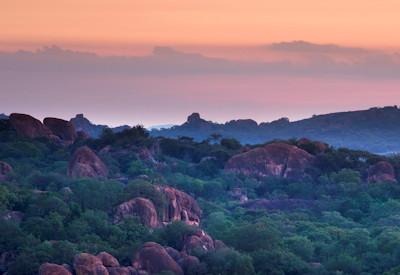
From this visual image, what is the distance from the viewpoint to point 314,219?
74250mm

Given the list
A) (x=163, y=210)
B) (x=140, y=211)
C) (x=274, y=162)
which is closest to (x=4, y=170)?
(x=163, y=210)

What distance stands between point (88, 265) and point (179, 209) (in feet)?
65.4

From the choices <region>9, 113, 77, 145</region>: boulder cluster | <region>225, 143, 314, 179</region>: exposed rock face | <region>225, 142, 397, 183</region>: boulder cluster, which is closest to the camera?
<region>225, 142, 397, 183</region>: boulder cluster

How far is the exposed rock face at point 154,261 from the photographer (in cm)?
5103

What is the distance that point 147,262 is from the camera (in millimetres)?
51438

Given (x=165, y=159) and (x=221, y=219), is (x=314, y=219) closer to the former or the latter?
(x=221, y=219)

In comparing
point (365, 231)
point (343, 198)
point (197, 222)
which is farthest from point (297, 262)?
point (343, 198)

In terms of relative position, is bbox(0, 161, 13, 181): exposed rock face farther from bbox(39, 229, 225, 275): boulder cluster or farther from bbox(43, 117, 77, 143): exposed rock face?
bbox(43, 117, 77, 143): exposed rock face

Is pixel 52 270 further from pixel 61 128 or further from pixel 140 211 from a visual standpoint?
pixel 61 128

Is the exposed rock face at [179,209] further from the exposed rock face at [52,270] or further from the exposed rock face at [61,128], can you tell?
the exposed rock face at [61,128]

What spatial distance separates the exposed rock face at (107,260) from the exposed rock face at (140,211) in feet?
41.1

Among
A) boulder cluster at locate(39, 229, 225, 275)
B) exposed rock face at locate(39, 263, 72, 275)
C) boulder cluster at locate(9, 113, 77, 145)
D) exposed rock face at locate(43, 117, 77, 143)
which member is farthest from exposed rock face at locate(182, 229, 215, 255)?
exposed rock face at locate(43, 117, 77, 143)

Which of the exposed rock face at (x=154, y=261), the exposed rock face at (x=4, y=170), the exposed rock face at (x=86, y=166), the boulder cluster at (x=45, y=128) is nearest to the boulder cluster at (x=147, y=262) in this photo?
the exposed rock face at (x=154, y=261)

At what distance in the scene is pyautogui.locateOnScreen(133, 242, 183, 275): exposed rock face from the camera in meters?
51.0
